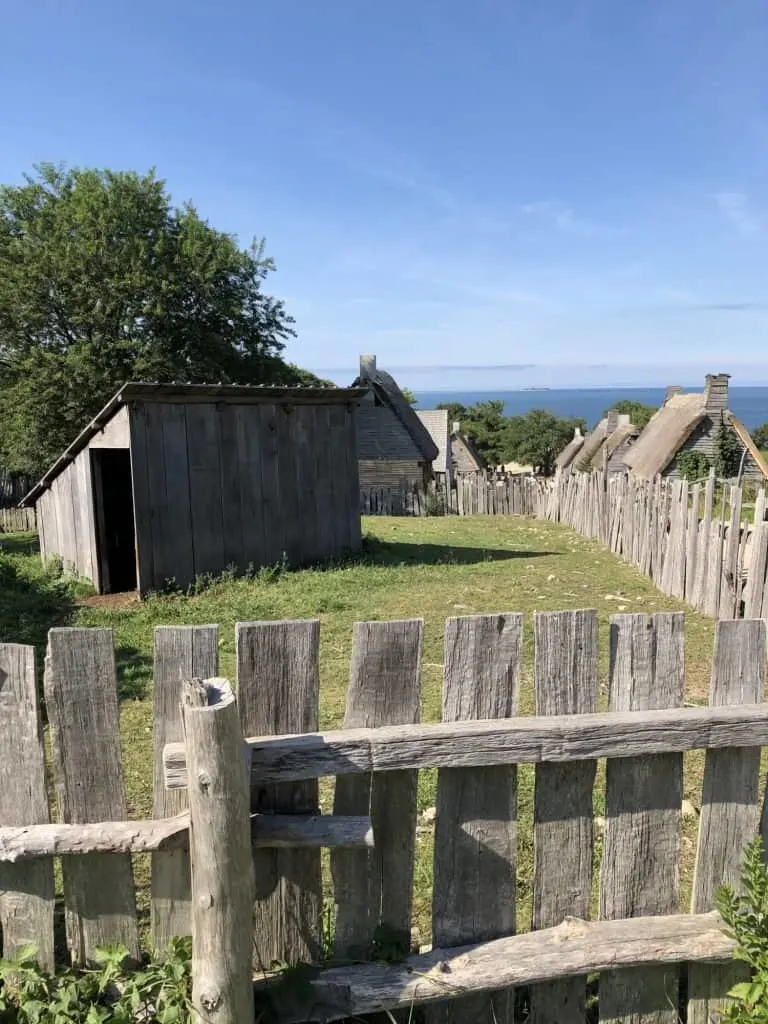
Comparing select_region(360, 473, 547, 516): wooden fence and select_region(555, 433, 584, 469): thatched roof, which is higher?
select_region(555, 433, 584, 469): thatched roof

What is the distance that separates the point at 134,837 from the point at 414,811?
2.85 feet

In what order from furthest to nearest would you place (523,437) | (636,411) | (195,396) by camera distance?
(636,411) → (523,437) → (195,396)

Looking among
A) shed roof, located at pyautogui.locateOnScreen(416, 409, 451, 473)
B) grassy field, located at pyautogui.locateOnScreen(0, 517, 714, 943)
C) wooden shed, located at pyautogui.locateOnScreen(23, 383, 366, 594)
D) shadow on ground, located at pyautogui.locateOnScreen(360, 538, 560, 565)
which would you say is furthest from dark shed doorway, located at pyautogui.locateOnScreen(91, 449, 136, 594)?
shed roof, located at pyautogui.locateOnScreen(416, 409, 451, 473)

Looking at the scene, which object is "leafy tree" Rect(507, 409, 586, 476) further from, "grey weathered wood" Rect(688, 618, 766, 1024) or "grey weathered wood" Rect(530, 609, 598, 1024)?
"grey weathered wood" Rect(530, 609, 598, 1024)

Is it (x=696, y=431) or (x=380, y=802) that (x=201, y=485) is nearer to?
(x=380, y=802)

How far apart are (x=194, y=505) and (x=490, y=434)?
66897 millimetres

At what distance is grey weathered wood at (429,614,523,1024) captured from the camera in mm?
Result: 2373

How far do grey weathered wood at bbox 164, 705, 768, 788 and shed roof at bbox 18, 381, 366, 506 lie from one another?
26.6 feet

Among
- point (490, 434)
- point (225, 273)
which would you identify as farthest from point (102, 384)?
point (490, 434)

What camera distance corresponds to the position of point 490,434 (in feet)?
249

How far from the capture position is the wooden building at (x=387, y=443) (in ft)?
106

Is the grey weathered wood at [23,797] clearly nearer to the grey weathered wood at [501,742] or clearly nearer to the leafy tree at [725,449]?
the grey weathered wood at [501,742]

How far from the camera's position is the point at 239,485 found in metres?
11.3

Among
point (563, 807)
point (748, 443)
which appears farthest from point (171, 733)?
point (748, 443)
